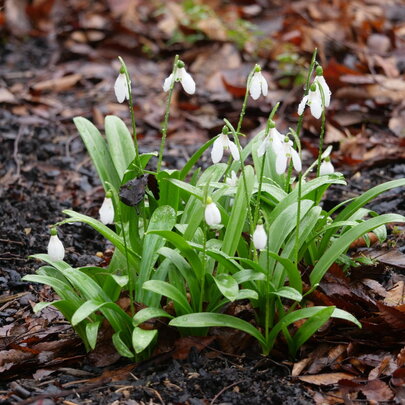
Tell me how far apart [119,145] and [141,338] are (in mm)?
1192

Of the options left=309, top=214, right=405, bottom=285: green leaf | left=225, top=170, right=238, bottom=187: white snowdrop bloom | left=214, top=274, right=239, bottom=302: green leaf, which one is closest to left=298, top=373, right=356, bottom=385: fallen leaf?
left=309, top=214, right=405, bottom=285: green leaf

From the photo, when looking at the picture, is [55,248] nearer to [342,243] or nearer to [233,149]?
[233,149]

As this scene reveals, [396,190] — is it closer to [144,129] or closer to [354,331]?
[354,331]

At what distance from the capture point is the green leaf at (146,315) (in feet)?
8.72

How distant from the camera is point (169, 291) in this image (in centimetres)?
271

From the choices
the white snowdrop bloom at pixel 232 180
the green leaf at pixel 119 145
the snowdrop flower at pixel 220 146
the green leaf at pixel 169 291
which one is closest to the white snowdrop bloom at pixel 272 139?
the snowdrop flower at pixel 220 146

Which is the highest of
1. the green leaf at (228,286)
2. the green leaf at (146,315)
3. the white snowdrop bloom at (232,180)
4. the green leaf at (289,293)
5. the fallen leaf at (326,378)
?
the white snowdrop bloom at (232,180)

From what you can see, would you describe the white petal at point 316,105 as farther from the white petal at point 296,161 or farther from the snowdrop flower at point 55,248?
the snowdrop flower at point 55,248

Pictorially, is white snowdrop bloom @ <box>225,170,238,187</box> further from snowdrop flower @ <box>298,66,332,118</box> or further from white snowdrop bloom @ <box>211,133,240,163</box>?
snowdrop flower @ <box>298,66,332,118</box>

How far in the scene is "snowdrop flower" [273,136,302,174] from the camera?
2580 mm

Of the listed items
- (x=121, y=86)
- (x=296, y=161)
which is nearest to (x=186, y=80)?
(x=121, y=86)

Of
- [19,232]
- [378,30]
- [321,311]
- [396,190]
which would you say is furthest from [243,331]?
[378,30]

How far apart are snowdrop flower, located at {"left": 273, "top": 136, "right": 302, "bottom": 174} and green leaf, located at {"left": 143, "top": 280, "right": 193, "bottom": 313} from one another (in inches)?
24.9

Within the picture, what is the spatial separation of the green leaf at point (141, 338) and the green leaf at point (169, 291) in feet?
0.51
